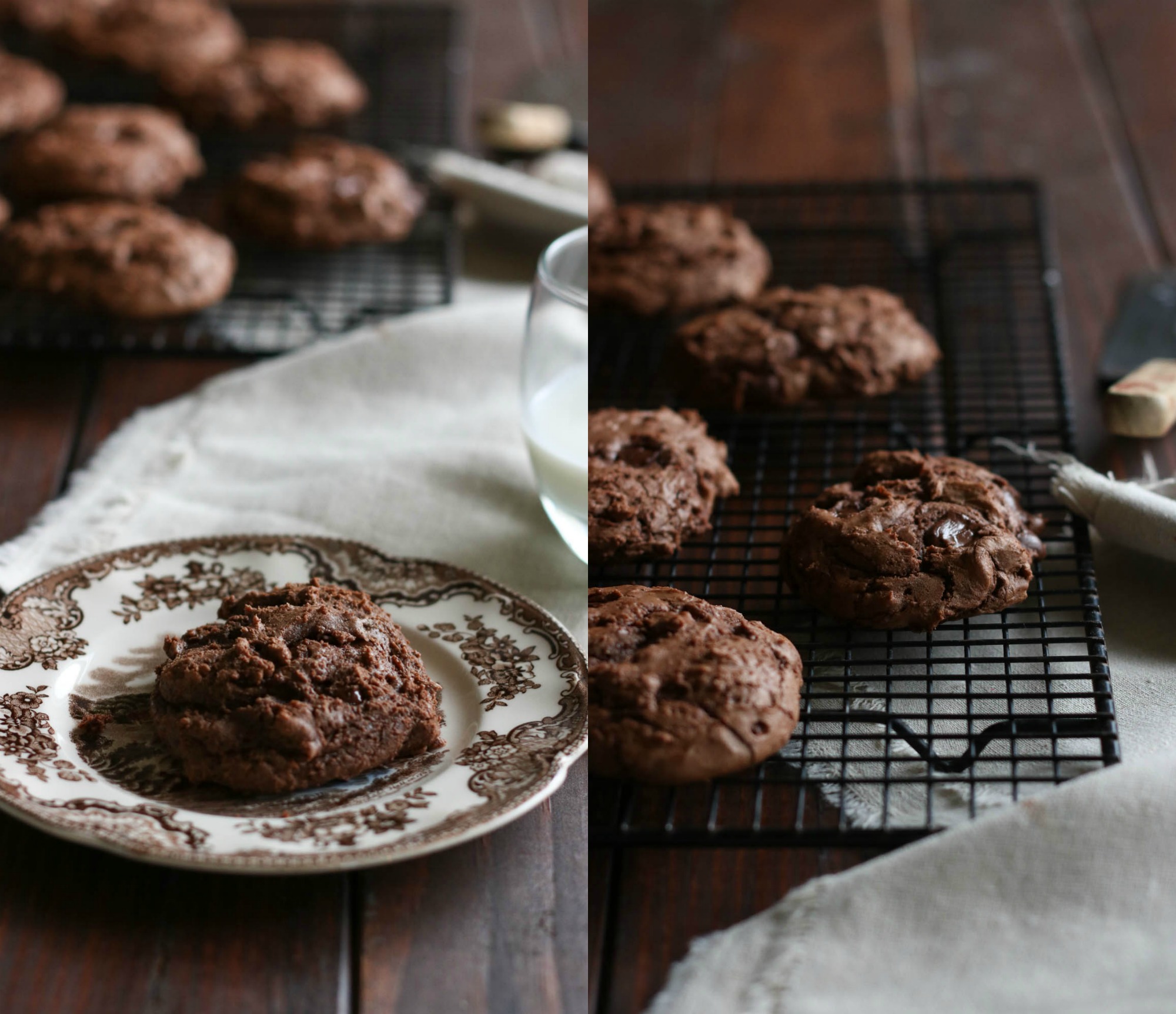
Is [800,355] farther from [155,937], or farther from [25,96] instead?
[25,96]

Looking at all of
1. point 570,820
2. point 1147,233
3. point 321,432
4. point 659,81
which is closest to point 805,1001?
point 570,820

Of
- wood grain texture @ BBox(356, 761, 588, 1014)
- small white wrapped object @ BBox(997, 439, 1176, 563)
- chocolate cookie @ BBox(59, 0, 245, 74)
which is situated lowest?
wood grain texture @ BBox(356, 761, 588, 1014)

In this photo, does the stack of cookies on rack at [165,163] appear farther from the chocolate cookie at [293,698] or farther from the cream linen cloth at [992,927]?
the cream linen cloth at [992,927]

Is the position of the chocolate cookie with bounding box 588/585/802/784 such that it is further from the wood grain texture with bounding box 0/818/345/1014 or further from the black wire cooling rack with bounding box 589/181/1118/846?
the wood grain texture with bounding box 0/818/345/1014

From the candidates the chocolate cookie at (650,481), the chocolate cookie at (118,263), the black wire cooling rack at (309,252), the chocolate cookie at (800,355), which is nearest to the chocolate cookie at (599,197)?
the black wire cooling rack at (309,252)

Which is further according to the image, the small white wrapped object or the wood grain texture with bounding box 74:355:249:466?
the wood grain texture with bounding box 74:355:249:466

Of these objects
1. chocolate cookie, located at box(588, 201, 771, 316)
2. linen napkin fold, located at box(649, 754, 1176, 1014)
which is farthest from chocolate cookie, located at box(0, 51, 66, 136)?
linen napkin fold, located at box(649, 754, 1176, 1014)
